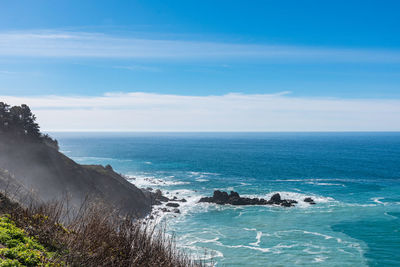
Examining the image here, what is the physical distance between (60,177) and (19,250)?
2150 inches

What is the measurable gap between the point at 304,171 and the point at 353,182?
25567 mm

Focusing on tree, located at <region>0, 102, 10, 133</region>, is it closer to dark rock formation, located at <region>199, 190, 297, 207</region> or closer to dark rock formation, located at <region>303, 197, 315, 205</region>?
dark rock formation, located at <region>199, 190, 297, 207</region>

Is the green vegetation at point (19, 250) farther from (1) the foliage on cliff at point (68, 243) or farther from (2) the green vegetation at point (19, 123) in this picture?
(2) the green vegetation at point (19, 123)

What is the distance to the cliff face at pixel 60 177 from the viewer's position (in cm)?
5841

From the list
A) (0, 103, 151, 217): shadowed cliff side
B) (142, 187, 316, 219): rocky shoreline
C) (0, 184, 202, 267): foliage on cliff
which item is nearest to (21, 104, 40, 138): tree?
(0, 103, 151, 217): shadowed cliff side

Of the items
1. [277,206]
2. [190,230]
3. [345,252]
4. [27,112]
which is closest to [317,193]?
[277,206]

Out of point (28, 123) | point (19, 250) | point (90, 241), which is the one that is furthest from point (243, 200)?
point (19, 250)

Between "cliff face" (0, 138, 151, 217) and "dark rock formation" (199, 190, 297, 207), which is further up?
"cliff face" (0, 138, 151, 217)

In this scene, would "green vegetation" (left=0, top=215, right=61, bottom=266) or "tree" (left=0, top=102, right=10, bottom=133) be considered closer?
"green vegetation" (left=0, top=215, right=61, bottom=266)

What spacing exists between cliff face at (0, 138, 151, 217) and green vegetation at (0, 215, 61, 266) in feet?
143

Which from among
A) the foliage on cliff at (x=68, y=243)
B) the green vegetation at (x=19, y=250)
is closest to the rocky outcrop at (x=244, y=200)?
the foliage on cliff at (x=68, y=243)

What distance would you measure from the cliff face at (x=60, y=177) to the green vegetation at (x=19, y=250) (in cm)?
4354

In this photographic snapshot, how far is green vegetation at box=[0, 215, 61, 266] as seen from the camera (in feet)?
38.9

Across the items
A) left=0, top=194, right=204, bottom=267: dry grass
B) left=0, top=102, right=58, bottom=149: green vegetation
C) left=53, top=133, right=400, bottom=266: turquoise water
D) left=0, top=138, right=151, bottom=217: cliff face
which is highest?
left=0, top=102, right=58, bottom=149: green vegetation
